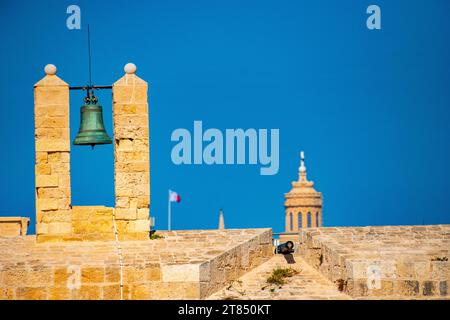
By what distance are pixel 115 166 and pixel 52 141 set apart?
1.20 m

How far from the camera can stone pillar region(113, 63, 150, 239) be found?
2705 centimetres

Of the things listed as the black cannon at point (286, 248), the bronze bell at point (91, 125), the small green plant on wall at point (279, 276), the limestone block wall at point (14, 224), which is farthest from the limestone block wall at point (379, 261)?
the limestone block wall at point (14, 224)

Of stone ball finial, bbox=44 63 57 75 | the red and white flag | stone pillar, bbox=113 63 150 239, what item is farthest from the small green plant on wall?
the red and white flag

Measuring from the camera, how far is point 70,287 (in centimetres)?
2536

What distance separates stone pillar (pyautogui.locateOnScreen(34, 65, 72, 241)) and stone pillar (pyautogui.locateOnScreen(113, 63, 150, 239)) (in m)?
0.89

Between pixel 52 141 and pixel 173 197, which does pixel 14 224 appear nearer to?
pixel 52 141

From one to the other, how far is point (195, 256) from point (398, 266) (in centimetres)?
344

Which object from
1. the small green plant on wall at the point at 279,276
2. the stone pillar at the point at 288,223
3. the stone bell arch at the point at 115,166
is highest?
the stone bell arch at the point at 115,166

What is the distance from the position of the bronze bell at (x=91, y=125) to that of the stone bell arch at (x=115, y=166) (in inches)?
11.9

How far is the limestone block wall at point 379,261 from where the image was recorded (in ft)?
81.5

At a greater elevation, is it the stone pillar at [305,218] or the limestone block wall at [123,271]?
the limestone block wall at [123,271]

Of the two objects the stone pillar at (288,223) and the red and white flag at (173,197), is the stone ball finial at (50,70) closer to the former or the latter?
the red and white flag at (173,197)
